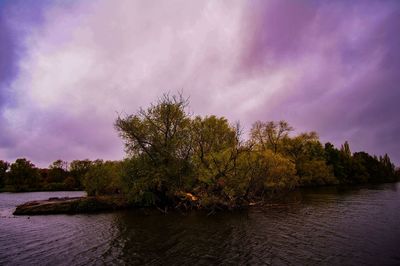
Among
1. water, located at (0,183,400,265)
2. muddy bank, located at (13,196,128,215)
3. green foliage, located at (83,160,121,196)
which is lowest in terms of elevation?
water, located at (0,183,400,265)

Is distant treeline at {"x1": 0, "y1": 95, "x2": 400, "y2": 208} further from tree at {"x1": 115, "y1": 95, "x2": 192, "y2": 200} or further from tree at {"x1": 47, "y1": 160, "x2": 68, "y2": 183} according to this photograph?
tree at {"x1": 47, "y1": 160, "x2": 68, "y2": 183}

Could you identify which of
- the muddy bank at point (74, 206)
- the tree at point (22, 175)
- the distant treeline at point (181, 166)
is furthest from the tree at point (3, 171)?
the muddy bank at point (74, 206)

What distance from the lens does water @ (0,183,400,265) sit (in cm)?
1527

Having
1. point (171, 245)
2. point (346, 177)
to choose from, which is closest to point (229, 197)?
Answer: point (171, 245)

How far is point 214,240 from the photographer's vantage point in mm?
19516

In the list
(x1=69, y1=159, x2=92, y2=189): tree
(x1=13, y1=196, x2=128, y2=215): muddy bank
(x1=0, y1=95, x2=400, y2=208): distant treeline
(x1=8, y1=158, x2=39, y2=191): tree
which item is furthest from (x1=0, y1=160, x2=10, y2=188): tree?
(x1=13, y1=196, x2=128, y2=215): muddy bank

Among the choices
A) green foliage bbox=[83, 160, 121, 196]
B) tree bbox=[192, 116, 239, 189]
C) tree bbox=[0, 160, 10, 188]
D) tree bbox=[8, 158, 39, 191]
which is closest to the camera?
tree bbox=[192, 116, 239, 189]

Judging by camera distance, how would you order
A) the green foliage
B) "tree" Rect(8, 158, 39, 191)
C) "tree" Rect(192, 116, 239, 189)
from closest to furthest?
"tree" Rect(192, 116, 239, 189)
the green foliage
"tree" Rect(8, 158, 39, 191)

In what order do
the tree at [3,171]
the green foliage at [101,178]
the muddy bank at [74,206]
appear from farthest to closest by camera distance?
the tree at [3,171] → the green foliage at [101,178] → the muddy bank at [74,206]

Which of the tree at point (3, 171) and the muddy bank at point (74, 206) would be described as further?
the tree at point (3, 171)

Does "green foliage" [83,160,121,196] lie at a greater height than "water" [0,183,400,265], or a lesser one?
greater

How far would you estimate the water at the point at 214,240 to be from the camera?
601 inches

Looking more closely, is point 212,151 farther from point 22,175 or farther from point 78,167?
point 22,175

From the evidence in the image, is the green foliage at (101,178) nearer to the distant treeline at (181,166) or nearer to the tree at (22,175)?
the distant treeline at (181,166)
